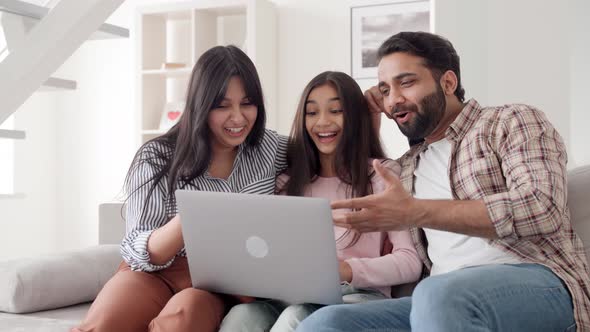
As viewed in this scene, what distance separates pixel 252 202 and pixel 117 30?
1.33 metres

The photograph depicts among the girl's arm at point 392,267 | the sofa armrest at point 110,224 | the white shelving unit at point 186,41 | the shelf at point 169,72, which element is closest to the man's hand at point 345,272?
the girl's arm at point 392,267

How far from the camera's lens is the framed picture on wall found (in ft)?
14.5

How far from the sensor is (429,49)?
6.14 feet

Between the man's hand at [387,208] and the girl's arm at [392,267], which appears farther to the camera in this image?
the girl's arm at [392,267]

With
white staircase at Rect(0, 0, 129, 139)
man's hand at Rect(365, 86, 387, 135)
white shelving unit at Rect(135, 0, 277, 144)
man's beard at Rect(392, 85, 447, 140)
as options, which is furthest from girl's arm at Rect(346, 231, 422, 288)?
white shelving unit at Rect(135, 0, 277, 144)

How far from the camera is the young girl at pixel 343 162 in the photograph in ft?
5.99

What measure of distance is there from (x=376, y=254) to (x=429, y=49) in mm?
549

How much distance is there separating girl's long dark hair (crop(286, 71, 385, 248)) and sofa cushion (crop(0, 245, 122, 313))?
0.62 metres

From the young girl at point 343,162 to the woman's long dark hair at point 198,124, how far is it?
0.16 m

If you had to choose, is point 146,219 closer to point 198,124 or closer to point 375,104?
point 198,124

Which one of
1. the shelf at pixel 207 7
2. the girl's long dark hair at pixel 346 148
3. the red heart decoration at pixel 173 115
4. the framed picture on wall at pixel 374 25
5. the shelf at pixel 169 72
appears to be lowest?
the girl's long dark hair at pixel 346 148

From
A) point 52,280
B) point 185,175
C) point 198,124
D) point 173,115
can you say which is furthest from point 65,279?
point 173,115

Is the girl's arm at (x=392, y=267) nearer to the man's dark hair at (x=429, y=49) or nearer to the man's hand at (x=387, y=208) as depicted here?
the man's hand at (x=387, y=208)

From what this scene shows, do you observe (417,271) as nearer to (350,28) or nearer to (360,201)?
(360,201)
